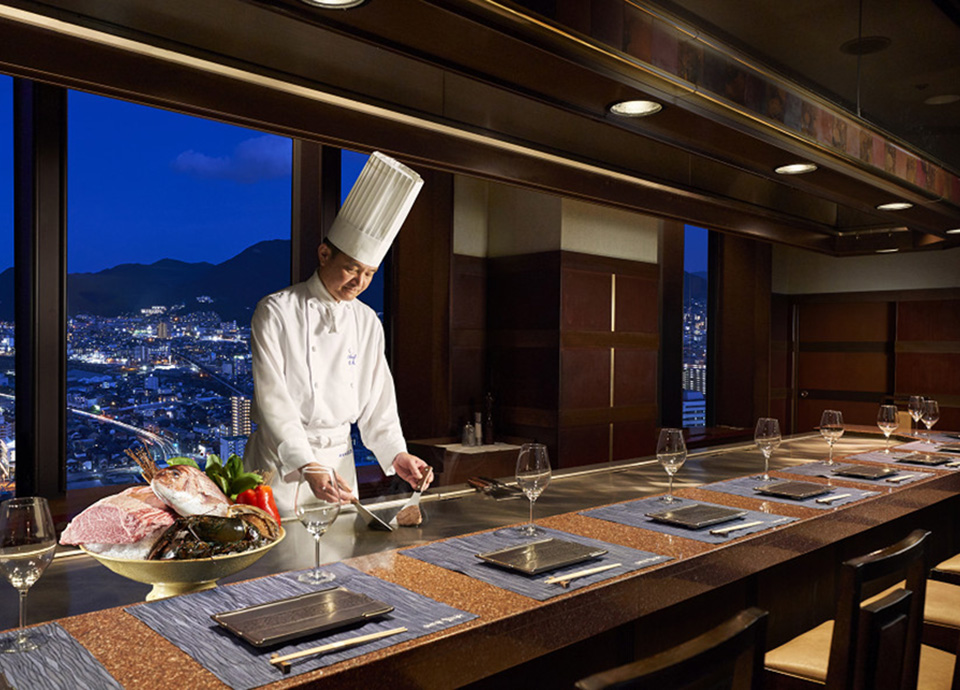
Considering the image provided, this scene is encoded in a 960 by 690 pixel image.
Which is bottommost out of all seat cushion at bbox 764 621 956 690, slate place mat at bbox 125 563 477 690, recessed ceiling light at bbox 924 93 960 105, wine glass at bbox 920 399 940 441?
seat cushion at bbox 764 621 956 690

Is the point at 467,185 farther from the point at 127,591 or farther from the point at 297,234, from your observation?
the point at 127,591

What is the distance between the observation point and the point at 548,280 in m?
5.29

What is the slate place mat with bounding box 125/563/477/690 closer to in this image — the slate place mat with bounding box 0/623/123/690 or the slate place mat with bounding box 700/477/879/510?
the slate place mat with bounding box 0/623/123/690

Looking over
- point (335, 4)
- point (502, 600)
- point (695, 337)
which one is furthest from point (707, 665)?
point (695, 337)

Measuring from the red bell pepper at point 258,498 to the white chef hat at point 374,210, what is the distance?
1.27 metres

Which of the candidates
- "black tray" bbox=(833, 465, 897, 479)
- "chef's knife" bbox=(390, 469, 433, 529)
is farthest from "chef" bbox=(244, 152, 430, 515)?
"black tray" bbox=(833, 465, 897, 479)

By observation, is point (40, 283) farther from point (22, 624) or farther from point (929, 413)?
point (929, 413)

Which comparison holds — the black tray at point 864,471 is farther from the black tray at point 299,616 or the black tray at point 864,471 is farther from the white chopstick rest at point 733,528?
the black tray at point 299,616

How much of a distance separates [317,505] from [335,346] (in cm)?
144

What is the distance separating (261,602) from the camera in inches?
49.8

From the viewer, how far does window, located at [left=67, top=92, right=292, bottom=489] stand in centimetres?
368

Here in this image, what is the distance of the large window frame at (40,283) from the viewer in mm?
3375

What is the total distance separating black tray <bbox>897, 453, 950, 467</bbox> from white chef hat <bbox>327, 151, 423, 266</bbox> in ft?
7.57

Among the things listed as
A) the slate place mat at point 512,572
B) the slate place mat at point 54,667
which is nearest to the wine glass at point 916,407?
the slate place mat at point 512,572
